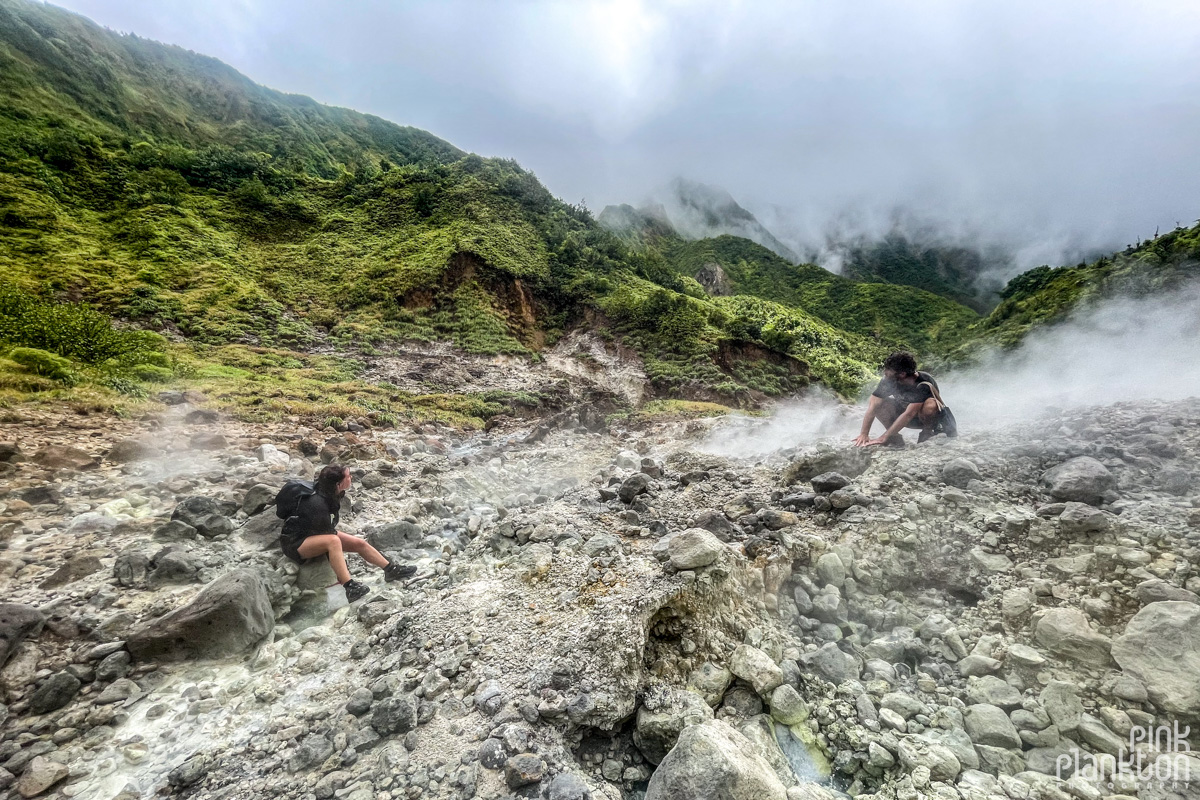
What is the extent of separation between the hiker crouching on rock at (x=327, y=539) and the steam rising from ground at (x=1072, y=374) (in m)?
7.78

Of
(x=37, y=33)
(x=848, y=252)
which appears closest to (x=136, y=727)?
(x=37, y=33)

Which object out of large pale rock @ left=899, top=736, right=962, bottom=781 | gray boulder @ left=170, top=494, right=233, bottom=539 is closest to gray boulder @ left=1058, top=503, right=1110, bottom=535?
large pale rock @ left=899, top=736, right=962, bottom=781

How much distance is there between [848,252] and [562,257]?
253 ft

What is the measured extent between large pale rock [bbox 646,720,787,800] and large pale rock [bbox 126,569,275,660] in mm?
3403

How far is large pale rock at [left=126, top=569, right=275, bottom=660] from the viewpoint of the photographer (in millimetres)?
3283

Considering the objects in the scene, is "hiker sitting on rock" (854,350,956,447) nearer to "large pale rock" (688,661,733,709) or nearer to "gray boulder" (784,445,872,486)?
"gray boulder" (784,445,872,486)

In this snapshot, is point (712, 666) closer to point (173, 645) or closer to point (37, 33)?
point (173, 645)

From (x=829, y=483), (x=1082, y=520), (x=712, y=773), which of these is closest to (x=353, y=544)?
(x=712, y=773)

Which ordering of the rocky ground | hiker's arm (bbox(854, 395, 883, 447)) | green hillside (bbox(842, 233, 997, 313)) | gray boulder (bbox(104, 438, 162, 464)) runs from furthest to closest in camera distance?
1. green hillside (bbox(842, 233, 997, 313))
2. hiker's arm (bbox(854, 395, 883, 447))
3. gray boulder (bbox(104, 438, 162, 464))
4. the rocky ground

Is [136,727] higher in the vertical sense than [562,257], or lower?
lower

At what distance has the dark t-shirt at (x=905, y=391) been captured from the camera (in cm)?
699

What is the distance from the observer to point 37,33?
52.6 m

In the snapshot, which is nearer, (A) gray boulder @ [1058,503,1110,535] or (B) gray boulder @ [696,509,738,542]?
(A) gray boulder @ [1058,503,1110,535]

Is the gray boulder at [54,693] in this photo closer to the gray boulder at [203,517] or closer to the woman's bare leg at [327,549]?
the woman's bare leg at [327,549]
